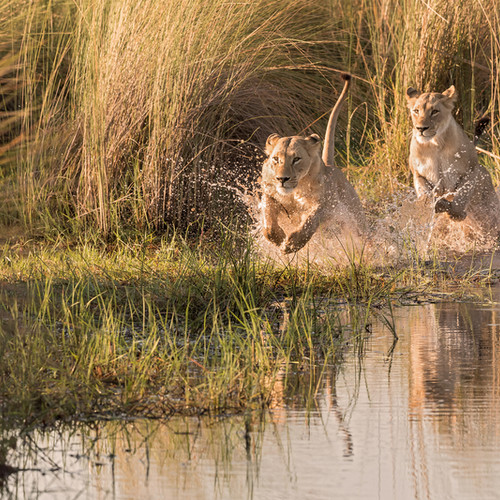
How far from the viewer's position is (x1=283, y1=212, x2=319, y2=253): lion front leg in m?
8.34

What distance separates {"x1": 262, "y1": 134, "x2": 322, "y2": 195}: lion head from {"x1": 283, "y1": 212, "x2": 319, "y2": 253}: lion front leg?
0.23 meters

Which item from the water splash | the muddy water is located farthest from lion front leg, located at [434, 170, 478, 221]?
A: the muddy water

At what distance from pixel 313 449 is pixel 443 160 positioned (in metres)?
6.00

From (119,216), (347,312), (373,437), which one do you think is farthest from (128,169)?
(373,437)

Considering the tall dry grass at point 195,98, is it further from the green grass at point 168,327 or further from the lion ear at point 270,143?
the lion ear at point 270,143

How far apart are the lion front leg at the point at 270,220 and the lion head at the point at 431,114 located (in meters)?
1.70

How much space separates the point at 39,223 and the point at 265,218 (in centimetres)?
219

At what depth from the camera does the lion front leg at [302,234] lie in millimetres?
8336

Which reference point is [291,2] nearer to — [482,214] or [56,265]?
[482,214]

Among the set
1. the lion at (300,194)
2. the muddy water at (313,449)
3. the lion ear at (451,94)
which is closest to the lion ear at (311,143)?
the lion at (300,194)

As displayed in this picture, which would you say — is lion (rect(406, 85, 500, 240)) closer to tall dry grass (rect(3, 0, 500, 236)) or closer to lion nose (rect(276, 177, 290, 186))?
tall dry grass (rect(3, 0, 500, 236))

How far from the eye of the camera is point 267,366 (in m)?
5.06

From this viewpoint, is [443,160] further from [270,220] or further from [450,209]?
[270,220]

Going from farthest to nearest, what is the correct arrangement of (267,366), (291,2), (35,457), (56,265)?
(291,2) → (56,265) → (267,366) → (35,457)
